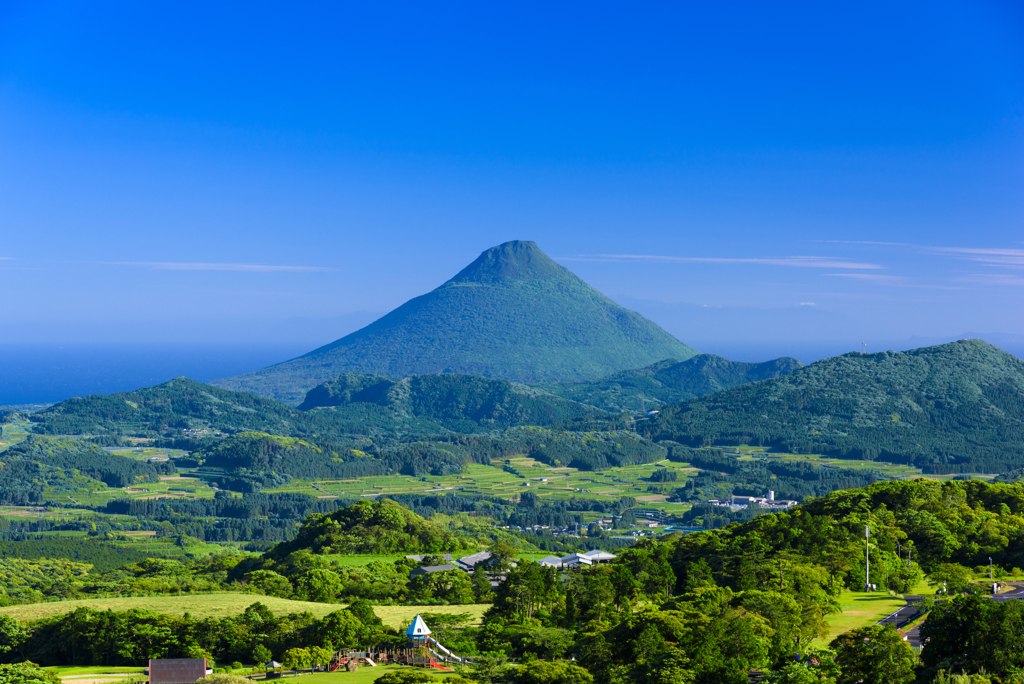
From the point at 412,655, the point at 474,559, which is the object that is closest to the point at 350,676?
the point at 412,655

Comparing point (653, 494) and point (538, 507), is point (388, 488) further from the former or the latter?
point (653, 494)

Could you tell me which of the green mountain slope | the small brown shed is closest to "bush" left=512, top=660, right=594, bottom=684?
the small brown shed

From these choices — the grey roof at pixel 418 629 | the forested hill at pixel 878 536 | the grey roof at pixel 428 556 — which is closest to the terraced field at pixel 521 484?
the grey roof at pixel 428 556

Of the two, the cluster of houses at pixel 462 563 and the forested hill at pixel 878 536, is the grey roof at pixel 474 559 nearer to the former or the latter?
the cluster of houses at pixel 462 563

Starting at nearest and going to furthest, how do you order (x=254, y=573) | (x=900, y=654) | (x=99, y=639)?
(x=900, y=654), (x=99, y=639), (x=254, y=573)

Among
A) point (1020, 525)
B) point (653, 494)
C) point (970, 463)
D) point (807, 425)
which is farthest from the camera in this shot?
point (807, 425)

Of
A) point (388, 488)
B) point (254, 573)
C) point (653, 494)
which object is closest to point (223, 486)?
point (388, 488)

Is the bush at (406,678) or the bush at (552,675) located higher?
the bush at (552,675)
